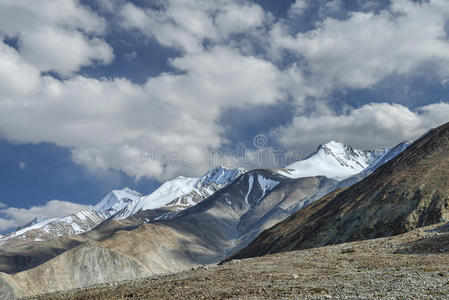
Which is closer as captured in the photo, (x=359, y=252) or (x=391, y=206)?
(x=359, y=252)

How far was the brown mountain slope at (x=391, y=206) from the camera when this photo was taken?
85.1 m

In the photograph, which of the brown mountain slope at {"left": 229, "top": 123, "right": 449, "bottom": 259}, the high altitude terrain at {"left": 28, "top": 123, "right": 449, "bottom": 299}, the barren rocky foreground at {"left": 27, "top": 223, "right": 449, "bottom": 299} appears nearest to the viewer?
the barren rocky foreground at {"left": 27, "top": 223, "right": 449, "bottom": 299}

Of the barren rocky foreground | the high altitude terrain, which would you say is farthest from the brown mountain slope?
the barren rocky foreground

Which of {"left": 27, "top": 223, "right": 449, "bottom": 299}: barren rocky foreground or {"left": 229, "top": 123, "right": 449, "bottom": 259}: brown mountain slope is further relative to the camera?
{"left": 229, "top": 123, "right": 449, "bottom": 259}: brown mountain slope

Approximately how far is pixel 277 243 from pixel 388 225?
145 feet

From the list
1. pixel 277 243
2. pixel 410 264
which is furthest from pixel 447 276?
pixel 277 243

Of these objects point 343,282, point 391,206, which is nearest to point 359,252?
point 343,282

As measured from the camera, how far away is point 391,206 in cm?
9375

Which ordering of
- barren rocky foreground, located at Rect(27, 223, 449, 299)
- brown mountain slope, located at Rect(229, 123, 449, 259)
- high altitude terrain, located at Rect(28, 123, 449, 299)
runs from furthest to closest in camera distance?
brown mountain slope, located at Rect(229, 123, 449, 259) → high altitude terrain, located at Rect(28, 123, 449, 299) → barren rocky foreground, located at Rect(27, 223, 449, 299)

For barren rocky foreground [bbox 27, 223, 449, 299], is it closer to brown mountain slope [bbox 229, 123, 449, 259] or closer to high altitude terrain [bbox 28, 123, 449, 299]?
high altitude terrain [bbox 28, 123, 449, 299]

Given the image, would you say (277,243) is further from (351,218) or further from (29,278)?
(29,278)

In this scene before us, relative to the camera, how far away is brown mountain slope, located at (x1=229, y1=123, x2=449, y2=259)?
85062mm

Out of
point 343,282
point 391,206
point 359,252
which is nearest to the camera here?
point 343,282

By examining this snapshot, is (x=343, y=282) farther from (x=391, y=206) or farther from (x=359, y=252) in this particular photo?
(x=391, y=206)
